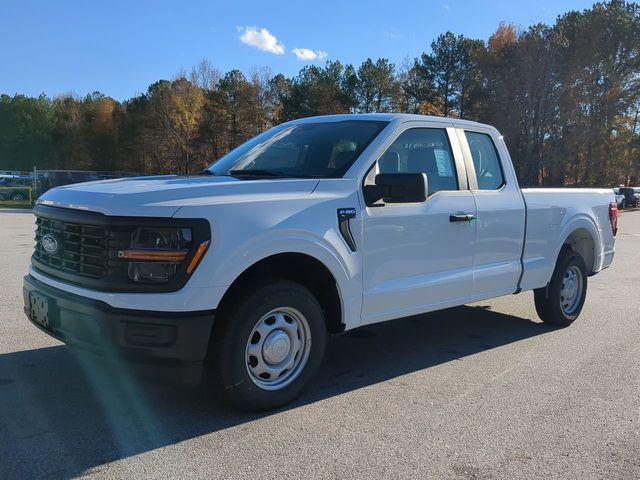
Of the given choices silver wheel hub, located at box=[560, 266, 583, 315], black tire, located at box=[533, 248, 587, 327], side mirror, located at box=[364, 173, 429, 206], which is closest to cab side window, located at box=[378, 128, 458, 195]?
side mirror, located at box=[364, 173, 429, 206]

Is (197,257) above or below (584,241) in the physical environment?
above

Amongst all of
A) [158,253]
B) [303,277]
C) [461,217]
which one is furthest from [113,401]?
[461,217]

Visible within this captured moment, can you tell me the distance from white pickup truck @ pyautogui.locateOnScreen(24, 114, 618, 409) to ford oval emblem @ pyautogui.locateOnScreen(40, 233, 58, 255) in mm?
14

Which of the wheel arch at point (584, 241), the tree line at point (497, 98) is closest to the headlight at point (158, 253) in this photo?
the wheel arch at point (584, 241)

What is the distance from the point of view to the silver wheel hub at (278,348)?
364 centimetres

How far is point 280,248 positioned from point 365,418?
1.25 metres

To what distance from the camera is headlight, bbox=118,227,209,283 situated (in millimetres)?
3191

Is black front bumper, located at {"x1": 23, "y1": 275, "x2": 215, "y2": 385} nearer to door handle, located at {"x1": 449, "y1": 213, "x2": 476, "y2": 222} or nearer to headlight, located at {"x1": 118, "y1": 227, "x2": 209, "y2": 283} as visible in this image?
headlight, located at {"x1": 118, "y1": 227, "x2": 209, "y2": 283}

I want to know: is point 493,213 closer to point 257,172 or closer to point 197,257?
point 257,172

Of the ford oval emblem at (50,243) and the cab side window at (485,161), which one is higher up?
the cab side window at (485,161)

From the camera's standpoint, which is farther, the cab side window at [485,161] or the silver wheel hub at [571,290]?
the silver wheel hub at [571,290]

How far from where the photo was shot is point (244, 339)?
3.45 metres

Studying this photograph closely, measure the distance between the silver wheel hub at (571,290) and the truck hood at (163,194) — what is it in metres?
3.73

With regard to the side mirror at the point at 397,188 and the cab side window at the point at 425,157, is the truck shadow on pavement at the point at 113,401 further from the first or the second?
the cab side window at the point at 425,157
